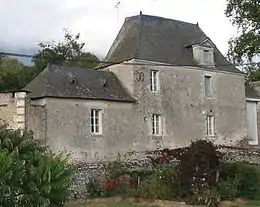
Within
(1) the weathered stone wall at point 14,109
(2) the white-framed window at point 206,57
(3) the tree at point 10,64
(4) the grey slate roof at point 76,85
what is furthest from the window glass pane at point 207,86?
(3) the tree at point 10,64

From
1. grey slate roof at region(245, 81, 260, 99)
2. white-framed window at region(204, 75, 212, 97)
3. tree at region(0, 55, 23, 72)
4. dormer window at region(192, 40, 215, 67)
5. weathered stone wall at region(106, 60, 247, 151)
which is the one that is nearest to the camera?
weathered stone wall at region(106, 60, 247, 151)

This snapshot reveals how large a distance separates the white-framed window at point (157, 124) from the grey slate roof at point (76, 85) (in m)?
2.51

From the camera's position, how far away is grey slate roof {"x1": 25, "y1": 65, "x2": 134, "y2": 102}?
108 ft

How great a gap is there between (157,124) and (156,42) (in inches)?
228

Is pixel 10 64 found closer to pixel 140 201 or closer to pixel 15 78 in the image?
pixel 15 78

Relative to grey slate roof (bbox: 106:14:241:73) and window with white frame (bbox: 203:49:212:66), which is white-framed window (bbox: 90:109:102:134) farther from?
window with white frame (bbox: 203:49:212:66)

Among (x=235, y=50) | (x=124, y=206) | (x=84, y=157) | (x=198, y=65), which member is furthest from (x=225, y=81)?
(x=124, y=206)

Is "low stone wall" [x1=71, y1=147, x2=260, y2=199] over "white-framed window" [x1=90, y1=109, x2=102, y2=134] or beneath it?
beneath

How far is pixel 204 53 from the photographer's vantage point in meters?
40.9

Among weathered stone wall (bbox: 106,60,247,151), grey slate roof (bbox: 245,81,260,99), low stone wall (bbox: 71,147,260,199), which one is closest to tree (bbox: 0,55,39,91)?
weathered stone wall (bbox: 106,60,247,151)

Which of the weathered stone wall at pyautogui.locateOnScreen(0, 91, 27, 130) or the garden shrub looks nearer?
the garden shrub

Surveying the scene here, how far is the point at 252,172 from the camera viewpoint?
2348cm

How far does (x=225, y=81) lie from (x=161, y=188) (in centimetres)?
2085

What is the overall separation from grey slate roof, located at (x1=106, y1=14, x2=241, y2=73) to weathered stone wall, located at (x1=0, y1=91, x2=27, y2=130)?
8807mm
